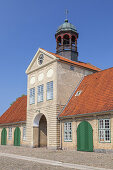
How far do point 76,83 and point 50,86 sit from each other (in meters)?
3.16

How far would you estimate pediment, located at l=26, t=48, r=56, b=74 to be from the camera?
80.4 ft

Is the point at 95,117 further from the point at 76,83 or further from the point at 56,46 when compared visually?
the point at 56,46

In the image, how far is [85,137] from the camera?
19141 millimetres

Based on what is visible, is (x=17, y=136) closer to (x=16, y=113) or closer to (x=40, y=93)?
(x=16, y=113)

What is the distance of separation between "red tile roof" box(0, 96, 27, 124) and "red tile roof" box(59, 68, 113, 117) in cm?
851

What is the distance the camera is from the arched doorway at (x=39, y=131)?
25.2 metres

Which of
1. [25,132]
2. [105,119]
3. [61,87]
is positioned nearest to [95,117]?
[105,119]

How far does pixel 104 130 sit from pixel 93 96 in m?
3.92

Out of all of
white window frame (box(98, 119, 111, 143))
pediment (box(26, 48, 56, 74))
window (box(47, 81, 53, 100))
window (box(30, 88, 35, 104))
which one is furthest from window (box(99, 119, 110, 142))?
window (box(30, 88, 35, 104))

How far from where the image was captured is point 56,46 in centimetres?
2800

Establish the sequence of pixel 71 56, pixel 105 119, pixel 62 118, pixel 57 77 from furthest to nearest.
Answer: pixel 71 56, pixel 57 77, pixel 62 118, pixel 105 119

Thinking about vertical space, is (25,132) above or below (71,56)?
below

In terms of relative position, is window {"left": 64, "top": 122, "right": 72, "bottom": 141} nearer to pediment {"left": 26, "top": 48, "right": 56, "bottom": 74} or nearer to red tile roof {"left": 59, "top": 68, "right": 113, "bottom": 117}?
red tile roof {"left": 59, "top": 68, "right": 113, "bottom": 117}

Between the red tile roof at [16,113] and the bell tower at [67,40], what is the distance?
9602mm
